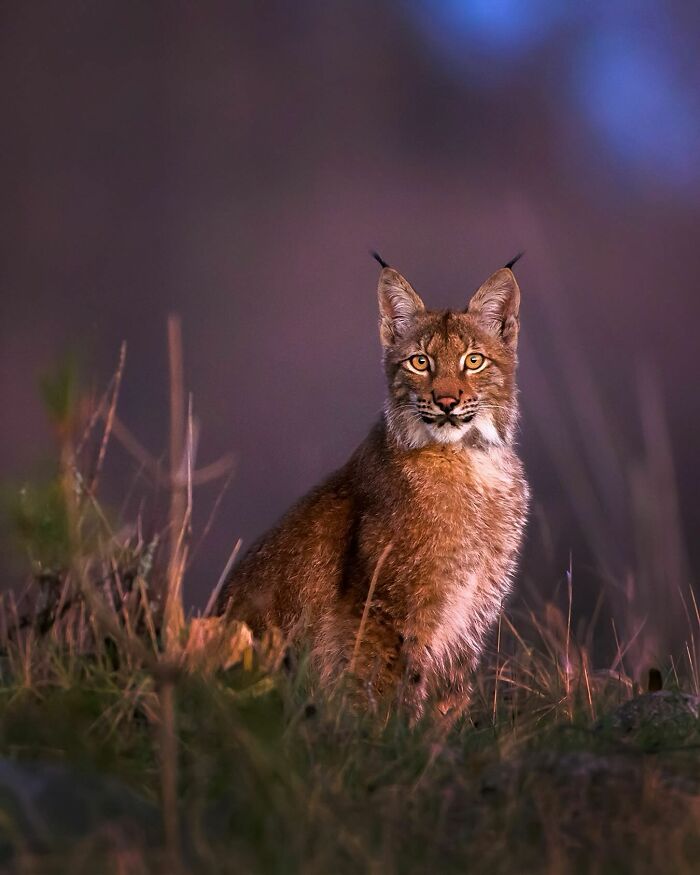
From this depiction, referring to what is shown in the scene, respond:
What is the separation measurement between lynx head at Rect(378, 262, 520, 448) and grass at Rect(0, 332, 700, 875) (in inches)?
75.6

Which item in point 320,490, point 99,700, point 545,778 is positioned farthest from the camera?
point 320,490

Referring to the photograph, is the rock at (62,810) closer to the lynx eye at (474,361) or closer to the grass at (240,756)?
the grass at (240,756)

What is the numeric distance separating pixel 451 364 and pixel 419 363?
0.20m

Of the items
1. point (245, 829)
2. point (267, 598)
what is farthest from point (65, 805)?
point (267, 598)

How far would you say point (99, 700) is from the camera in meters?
4.42

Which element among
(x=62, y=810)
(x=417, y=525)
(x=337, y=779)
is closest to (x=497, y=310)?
(x=417, y=525)

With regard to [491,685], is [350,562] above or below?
above

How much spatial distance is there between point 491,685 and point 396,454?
60.3 inches

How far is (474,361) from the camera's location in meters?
7.31

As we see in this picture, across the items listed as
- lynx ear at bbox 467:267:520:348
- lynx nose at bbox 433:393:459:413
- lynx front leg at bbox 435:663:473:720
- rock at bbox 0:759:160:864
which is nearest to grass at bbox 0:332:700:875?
rock at bbox 0:759:160:864

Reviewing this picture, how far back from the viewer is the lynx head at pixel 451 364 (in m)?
7.08

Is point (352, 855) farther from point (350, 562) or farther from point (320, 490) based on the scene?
point (320, 490)

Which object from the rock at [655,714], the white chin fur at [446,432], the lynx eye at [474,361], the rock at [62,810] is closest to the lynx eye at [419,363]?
the lynx eye at [474,361]

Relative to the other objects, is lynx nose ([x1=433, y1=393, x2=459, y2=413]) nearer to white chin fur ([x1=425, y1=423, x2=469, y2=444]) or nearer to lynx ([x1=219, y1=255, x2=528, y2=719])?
lynx ([x1=219, y1=255, x2=528, y2=719])
